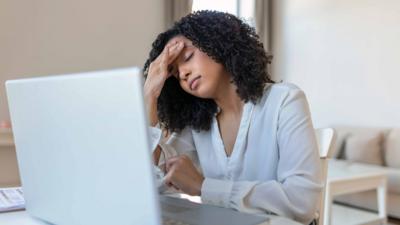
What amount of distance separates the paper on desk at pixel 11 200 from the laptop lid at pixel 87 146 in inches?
7.8

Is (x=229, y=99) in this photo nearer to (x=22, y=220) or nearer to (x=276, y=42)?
(x=22, y=220)

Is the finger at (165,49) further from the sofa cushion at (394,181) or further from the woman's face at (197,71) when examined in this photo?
the sofa cushion at (394,181)

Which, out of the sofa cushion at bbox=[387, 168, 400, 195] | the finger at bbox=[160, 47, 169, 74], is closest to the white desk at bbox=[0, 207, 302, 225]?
the finger at bbox=[160, 47, 169, 74]

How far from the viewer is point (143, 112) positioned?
1.55 feet

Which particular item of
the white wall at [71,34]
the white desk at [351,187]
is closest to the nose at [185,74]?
the white desk at [351,187]

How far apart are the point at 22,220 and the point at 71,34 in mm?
2645

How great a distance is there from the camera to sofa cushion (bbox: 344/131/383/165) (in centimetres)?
370

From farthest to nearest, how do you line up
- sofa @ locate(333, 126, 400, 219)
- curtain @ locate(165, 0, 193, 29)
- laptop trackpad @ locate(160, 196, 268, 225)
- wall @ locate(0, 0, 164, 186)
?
curtain @ locate(165, 0, 193, 29)
sofa @ locate(333, 126, 400, 219)
wall @ locate(0, 0, 164, 186)
laptop trackpad @ locate(160, 196, 268, 225)

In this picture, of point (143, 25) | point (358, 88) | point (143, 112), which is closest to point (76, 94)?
point (143, 112)

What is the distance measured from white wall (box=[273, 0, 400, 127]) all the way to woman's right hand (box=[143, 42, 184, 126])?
3.25 m

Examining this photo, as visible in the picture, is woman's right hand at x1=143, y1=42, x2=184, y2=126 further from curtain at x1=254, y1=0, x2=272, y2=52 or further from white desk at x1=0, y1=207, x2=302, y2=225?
curtain at x1=254, y1=0, x2=272, y2=52

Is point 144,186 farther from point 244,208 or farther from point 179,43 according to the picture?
point 179,43

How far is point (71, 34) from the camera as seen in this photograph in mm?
3260

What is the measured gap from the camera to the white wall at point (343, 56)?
12.8 feet
